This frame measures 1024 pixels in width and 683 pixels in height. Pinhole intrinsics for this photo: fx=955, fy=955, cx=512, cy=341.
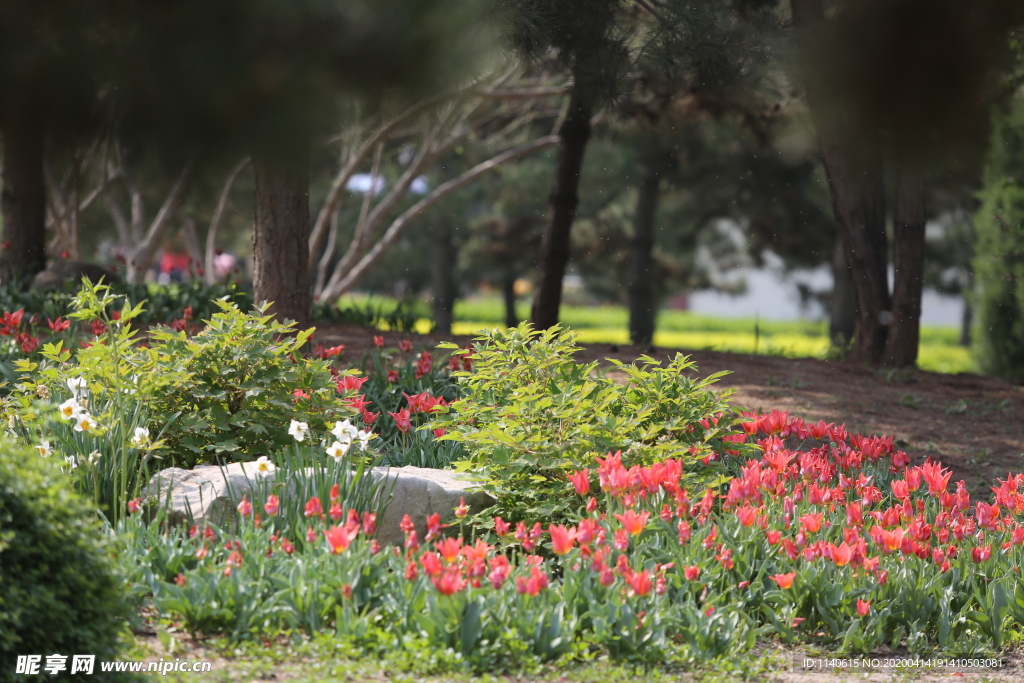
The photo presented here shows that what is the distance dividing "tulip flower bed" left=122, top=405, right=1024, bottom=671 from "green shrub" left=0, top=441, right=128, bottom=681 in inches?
13.2

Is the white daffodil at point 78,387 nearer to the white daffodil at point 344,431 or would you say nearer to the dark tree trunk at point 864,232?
the white daffodil at point 344,431

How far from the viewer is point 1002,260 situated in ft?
36.1

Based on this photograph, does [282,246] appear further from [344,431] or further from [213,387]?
[344,431]

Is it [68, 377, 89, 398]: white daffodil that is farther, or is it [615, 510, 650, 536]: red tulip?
[68, 377, 89, 398]: white daffodil

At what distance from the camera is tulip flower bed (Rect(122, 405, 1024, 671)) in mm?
2580

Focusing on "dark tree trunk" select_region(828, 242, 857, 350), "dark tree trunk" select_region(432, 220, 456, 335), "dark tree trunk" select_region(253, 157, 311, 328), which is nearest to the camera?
"dark tree trunk" select_region(253, 157, 311, 328)

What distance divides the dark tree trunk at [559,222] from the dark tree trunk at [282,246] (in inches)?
118

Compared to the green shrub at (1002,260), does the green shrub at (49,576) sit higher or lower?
lower

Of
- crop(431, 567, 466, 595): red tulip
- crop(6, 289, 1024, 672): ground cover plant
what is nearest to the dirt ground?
crop(6, 289, 1024, 672): ground cover plant

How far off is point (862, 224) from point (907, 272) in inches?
24.0

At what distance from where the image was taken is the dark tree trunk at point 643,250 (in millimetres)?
13367

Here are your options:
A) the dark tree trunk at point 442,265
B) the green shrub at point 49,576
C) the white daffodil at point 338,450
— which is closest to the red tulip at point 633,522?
the white daffodil at point 338,450

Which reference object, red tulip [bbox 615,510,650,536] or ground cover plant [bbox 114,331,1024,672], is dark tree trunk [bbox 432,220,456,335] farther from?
red tulip [bbox 615,510,650,536]

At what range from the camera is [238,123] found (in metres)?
2.41
